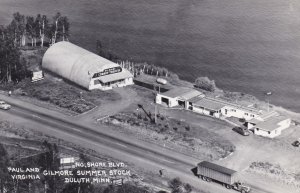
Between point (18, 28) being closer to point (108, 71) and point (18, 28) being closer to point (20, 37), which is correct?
point (20, 37)

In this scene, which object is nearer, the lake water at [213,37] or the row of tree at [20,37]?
the row of tree at [20,37]

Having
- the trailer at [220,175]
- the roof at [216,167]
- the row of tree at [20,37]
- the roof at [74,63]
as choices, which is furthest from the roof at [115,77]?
the trailer at [220,175]

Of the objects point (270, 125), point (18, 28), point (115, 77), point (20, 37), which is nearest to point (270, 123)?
point (270, 125)

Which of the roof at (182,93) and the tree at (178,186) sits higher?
the roof at (182,93)

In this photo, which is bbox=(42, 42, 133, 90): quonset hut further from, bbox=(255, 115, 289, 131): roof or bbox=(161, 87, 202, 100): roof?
bbox=(255, 115, 289, 131): roof

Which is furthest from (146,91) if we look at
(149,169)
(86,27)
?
(86,27)

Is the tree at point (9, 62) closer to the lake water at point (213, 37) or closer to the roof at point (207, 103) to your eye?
the roof at point (207, 103)
